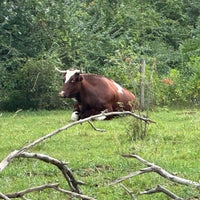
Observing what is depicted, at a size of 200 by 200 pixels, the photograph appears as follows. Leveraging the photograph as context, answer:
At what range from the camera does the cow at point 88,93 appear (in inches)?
518

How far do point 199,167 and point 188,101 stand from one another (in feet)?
33.9

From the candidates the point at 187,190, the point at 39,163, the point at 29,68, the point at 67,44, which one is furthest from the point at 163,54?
the point at 187,190

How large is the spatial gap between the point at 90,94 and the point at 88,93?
0.05m

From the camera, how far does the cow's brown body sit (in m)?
13.2

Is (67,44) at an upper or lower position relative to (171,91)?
upper

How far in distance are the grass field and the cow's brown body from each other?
157cm

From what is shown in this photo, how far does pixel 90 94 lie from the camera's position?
13.3 metres

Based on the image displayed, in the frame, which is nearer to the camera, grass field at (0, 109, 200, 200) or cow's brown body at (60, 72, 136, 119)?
grass field at (0, 109, 200, 200)

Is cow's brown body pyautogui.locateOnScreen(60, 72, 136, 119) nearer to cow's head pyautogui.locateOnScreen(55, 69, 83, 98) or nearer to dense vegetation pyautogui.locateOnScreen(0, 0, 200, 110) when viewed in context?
cow's head pyautogui.locateOnScreen(55, 69, 83, 98)

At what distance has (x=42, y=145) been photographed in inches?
330

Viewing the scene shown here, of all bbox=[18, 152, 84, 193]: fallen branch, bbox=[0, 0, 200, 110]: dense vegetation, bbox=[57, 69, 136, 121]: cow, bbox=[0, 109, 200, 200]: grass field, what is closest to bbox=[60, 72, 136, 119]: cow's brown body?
bbox=[57, 69, 136, 121]: cow

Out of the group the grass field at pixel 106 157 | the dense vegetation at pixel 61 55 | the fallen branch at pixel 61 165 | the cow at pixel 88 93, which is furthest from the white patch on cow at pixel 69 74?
the fallen branch at pixel 61 165

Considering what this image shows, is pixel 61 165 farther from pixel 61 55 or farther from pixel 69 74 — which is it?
pixel 61 55

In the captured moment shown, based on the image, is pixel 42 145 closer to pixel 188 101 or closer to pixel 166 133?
pixel 166 133
